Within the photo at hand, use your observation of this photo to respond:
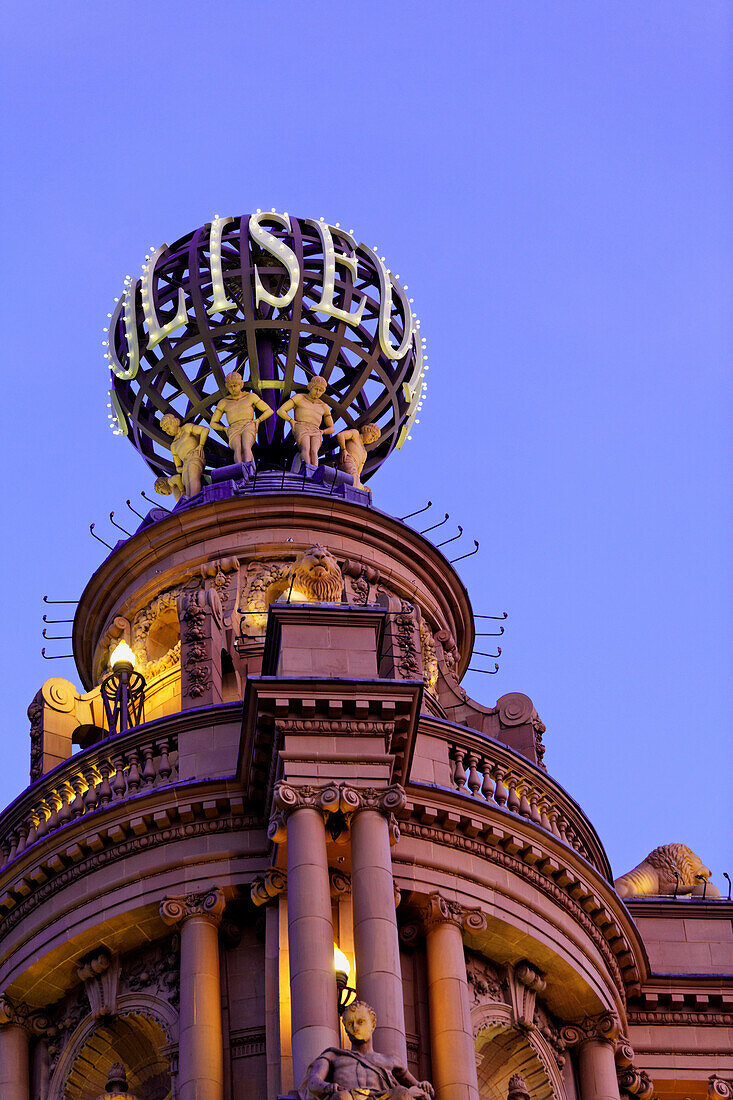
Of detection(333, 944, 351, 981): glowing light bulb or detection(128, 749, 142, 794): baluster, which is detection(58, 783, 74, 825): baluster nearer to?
detection(128, 749, 142, 794): baluster

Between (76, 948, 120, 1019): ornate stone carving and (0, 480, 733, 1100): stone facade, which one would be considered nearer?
(0, 480, 733, 1100): stone facade

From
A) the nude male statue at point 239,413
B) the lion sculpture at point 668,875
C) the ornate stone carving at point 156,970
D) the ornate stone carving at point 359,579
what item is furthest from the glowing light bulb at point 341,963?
the nude male statue at point 239,413

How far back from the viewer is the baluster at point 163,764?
115 feet

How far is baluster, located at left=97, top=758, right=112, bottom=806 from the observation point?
115 ft

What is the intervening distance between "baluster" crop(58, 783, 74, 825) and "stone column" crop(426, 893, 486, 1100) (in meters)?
6.28

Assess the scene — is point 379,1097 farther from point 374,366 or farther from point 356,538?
point 374,366

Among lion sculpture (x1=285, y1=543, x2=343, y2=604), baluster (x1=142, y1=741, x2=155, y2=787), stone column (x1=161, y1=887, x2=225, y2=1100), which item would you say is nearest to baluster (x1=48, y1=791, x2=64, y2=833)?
baluster (x1=142, y1=741, x2=155, y2=787)

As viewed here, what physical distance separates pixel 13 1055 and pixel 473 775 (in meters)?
8.78

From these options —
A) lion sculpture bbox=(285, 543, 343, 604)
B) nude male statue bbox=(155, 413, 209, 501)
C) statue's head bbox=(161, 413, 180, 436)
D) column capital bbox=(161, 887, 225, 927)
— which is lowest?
column capital bbox=(161, 887, 225, 927)

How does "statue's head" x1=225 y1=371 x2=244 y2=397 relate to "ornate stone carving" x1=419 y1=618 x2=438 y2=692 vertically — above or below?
above

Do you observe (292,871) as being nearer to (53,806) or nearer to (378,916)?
(378,916)

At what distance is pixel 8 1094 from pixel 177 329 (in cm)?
1877

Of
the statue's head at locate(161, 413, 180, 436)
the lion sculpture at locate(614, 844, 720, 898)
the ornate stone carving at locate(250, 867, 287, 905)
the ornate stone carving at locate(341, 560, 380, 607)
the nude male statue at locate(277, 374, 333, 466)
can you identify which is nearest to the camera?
the ornate stone carving at locate(250, 867, 287, 905)

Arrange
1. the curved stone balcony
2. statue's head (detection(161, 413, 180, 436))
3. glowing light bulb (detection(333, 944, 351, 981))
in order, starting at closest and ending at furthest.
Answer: glowing light bulb (detection(333, 944, 351, 981)) < the curved stone balcony < statue's head (detection(161, 413, 180, 436))
